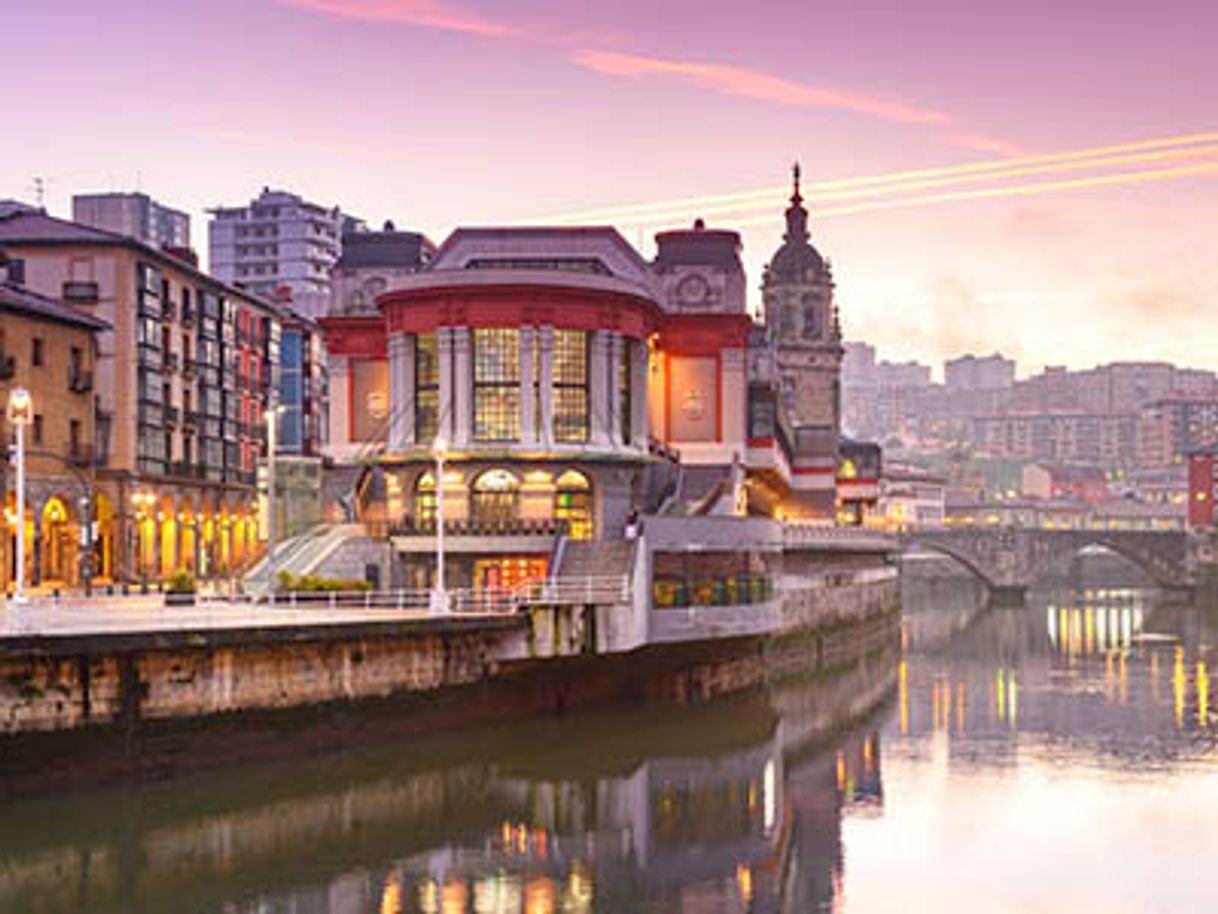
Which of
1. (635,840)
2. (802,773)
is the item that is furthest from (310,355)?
(635,840)

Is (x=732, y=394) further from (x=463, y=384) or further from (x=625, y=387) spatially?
(x=463, y=384)

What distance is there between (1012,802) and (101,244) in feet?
227

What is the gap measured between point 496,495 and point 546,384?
595 cm

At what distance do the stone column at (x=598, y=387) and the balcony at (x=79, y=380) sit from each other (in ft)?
101

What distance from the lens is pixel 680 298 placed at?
100125 millimetres

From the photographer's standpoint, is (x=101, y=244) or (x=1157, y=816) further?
(x=101, y=244)

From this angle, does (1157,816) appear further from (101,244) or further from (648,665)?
(101,244)

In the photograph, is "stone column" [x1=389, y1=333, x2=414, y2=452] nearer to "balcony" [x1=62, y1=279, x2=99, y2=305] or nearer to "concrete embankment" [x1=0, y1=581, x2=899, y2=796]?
"concrete embankment" [x1=0, y1=581, x2=899, y2=796]

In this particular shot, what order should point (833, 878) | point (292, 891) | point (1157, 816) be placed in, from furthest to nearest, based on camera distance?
1. point (1157, 816)
2. point (833, 878)
3. point (292, 891)

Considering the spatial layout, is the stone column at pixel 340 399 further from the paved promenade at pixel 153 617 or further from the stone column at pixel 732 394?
the paved promenade at pixel 153 617

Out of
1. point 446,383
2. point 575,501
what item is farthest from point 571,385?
point 446,383

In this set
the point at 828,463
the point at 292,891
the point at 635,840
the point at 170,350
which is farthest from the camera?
the point at 828,463

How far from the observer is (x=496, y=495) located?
268 ft

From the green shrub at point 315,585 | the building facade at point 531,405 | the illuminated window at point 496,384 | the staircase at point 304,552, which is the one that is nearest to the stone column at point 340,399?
the building facade at point 531,405
